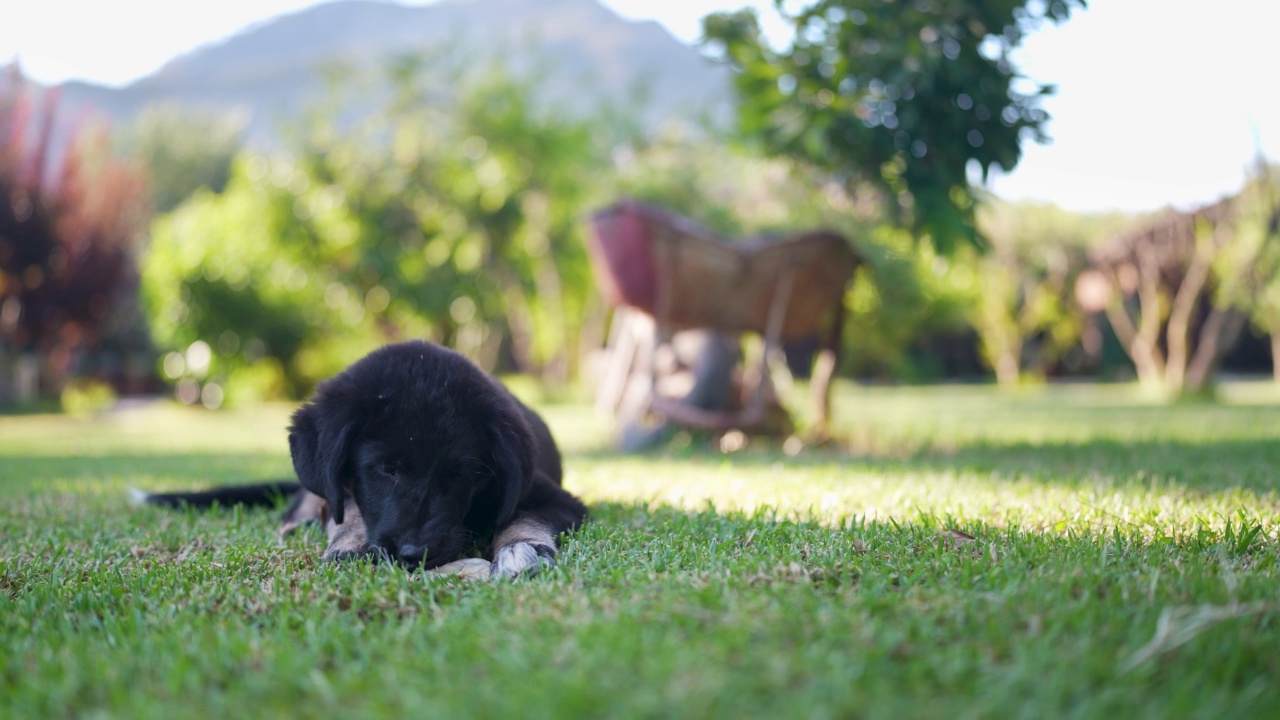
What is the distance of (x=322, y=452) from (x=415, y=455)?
0.37 meters

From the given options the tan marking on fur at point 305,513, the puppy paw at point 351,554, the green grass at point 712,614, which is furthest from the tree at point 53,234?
the puppy paw at point 351,554

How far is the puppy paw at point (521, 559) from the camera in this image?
115 inches

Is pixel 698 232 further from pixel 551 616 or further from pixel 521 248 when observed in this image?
pixel 521 248

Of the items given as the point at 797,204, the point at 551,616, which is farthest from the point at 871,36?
the point at 797,204

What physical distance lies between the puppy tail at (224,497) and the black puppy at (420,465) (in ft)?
4.65

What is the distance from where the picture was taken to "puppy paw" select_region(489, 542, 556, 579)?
2930 mm

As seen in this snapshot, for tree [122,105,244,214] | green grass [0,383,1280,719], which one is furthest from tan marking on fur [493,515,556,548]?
tree [122,105,244,214]

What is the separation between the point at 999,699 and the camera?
69.3 inches

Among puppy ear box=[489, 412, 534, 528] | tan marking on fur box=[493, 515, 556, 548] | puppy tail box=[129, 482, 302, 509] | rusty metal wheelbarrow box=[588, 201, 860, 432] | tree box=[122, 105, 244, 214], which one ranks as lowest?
puppy tail box=[129, 482, 302, 509]

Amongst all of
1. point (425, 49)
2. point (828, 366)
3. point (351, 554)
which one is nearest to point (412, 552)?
point (351, 554)

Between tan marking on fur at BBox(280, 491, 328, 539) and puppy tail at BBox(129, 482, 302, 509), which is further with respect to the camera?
puppy tail at BBox(129, 482, 302, 509)

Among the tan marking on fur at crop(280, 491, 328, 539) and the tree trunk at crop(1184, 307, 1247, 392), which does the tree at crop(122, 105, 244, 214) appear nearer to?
the tree trunk at crop(1184, 307, 1247, 392)

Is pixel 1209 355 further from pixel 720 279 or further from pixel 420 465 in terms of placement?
pixel 420 465

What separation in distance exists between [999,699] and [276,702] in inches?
55.9
